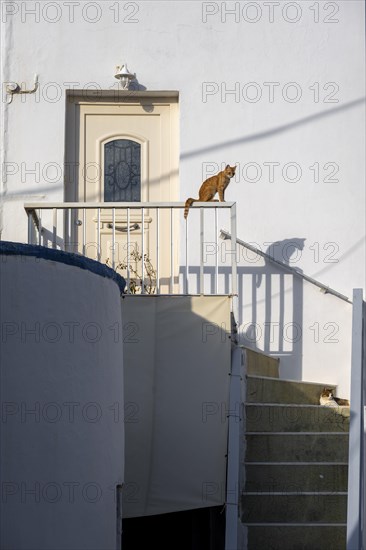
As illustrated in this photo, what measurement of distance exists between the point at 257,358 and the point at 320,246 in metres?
1.51

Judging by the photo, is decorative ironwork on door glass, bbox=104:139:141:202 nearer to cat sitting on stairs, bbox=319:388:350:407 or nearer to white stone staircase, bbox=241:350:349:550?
white stone staircase, bbox=241:350:349:550

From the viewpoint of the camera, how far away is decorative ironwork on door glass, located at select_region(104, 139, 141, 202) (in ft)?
35.4

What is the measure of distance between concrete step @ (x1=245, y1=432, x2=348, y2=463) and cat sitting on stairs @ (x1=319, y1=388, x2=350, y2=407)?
730 mm

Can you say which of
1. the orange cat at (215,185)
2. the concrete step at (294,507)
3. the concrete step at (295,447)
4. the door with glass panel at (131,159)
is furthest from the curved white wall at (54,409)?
the door with glass panel at (131,159)

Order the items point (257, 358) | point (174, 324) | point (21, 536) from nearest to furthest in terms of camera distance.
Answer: point (21, 536) < point (174, 324) < point (257, 358)

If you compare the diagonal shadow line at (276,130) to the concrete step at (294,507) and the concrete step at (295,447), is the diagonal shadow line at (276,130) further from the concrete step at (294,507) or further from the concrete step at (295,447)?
the concrete step at (294,507)

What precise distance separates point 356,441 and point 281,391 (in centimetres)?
183

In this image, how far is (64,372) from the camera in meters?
6.64

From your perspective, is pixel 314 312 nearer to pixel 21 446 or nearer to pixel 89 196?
pixel 89 196

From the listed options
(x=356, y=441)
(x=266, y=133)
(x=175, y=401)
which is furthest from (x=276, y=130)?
(x=356, y=441)

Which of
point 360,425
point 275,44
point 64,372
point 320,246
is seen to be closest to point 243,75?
point 275,44

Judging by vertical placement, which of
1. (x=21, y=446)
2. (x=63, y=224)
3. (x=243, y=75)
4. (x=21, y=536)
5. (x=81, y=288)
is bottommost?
(x=21, y=536)

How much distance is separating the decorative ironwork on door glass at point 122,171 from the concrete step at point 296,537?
375 cm

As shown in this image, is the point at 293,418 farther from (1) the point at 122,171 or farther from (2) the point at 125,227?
(1) the point at 122,171
